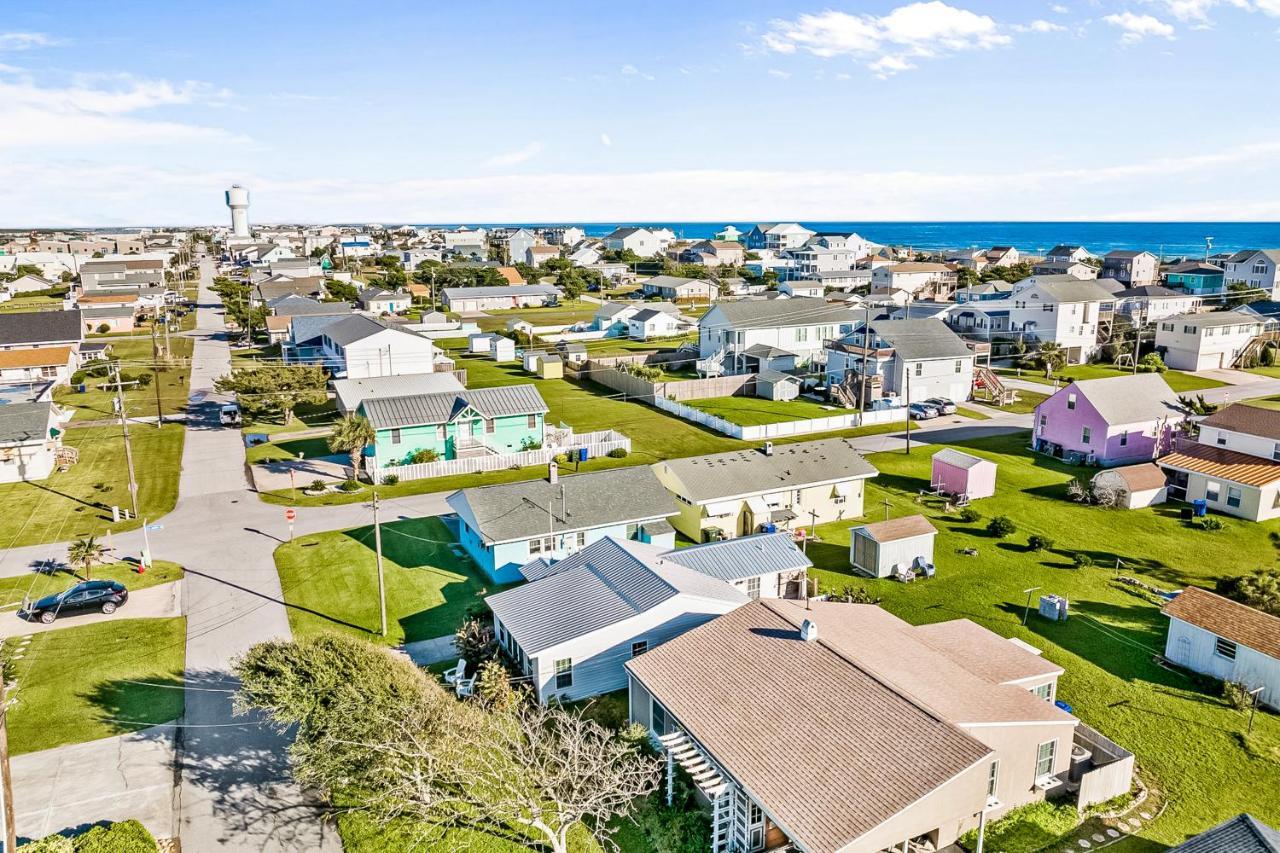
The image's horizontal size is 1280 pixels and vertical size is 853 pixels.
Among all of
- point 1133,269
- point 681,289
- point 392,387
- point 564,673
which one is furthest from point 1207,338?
point 564,673

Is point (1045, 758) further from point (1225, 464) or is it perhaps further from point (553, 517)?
point (1225, 464)

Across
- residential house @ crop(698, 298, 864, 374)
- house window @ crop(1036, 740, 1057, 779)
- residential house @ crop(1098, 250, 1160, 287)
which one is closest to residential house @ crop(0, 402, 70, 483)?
residential house @ crop(698, 298, 864, 374)

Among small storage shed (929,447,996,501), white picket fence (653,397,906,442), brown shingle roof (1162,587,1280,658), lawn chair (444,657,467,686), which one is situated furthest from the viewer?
white picket fence (653,397,906,442)

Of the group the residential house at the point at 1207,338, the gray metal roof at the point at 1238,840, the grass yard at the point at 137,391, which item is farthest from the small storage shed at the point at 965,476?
the grass yard at the point at 137,391

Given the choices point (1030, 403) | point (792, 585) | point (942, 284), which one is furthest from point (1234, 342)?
point (792, 585)

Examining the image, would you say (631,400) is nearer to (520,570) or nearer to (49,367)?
(520,570)

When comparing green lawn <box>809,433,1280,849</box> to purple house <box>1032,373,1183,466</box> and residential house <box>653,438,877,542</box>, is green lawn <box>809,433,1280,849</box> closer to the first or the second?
residential house <box>653,438,877,542</box>
